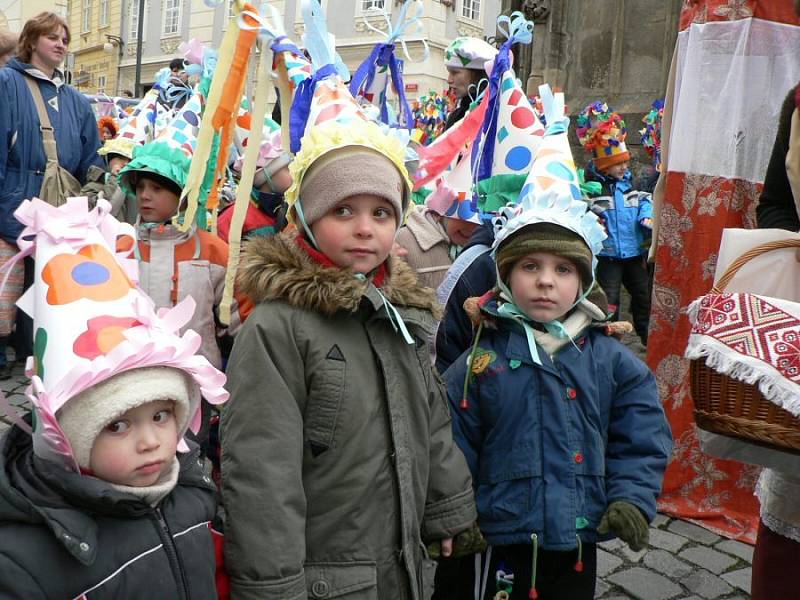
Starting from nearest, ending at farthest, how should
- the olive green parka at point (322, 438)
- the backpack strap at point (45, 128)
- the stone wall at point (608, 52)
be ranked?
1. the olive green parka at point (322, 438)
2. the backpack strap at point (45, 128)
3. the stone wall at point (608, 52)

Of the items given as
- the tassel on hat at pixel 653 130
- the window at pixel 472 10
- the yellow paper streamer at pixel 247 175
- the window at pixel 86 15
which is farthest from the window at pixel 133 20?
the yellow paper streamer at pixel 247 175

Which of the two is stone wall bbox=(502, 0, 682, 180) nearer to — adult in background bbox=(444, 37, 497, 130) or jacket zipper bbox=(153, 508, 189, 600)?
adult in background bbox=(444, 37, 497, 130)

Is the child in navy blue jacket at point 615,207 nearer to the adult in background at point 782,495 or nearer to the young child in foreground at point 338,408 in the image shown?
the adult in background at point 782,495

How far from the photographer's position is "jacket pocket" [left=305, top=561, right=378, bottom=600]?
1.92 meters

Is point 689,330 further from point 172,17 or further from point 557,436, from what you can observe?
point 172,17

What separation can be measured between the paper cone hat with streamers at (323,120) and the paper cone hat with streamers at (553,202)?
17.7 inches

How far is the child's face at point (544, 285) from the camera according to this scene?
2.43 m

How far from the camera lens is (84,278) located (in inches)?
65.3

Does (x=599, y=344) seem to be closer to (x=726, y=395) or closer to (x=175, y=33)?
(x=726, y=395)

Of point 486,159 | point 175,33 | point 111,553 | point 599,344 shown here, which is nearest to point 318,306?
point 111,553

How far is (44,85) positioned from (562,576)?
4.63 m

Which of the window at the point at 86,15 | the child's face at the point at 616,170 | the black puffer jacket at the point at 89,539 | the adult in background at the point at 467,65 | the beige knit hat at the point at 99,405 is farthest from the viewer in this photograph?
the window at the point at 86,15

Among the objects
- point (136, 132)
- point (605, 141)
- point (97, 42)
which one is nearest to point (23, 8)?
point (97, 42)

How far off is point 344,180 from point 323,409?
0.58 metres
